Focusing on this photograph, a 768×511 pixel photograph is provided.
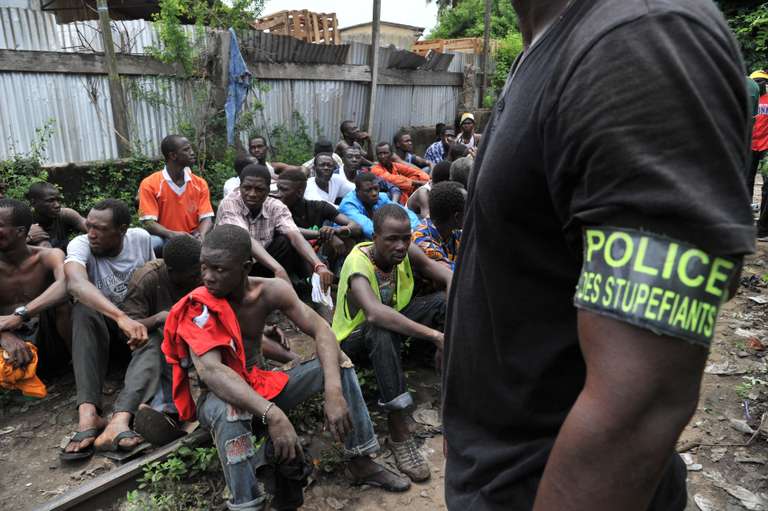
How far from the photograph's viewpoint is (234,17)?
7.47 metres

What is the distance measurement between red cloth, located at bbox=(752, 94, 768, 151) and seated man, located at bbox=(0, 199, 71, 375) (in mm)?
8624

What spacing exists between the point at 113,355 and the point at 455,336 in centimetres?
397

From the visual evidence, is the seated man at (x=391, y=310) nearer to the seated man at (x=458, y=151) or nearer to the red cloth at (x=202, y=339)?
the red cloth at (x=202, y=339)

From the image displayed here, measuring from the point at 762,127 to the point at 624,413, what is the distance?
900 centimetres

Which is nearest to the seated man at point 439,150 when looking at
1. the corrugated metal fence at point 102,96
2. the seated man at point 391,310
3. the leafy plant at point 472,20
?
the corrugated metal fence at point 102,96

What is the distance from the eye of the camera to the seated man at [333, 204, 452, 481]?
3434mm

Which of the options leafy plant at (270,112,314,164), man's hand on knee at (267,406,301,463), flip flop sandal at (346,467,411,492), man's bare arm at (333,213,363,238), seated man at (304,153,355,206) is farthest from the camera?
leafy plant at (270,112,314,164)

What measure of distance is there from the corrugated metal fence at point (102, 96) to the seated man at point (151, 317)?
3436 mm

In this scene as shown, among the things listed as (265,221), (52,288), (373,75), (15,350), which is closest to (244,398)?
(15,350)

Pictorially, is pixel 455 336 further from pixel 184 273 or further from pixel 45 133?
pixel 45 133

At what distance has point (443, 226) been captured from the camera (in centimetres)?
441

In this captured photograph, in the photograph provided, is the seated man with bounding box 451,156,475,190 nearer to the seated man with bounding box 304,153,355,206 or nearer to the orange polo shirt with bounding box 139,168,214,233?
the seated man with bounding box 304,153,355,206

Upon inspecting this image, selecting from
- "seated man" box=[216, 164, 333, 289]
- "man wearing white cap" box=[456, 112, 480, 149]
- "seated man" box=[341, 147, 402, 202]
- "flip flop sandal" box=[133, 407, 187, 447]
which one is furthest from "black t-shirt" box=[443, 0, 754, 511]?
"man wearing white cap" box=[456, 112, 480, 149]

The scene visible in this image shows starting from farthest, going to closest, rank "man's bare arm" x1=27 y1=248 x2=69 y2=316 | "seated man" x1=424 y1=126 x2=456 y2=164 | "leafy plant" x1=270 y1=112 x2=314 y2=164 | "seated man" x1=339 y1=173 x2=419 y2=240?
"seated man" x1=424 y1=126 x2=456 y2=164 < "leafy plant" x1=270 y1=112 x2=314 y2=164 < "seated man" x1=339 y1=173 x2=419 y2=240 < "man's bare arm" x1=27 y1=248 x2=69 y2=316
